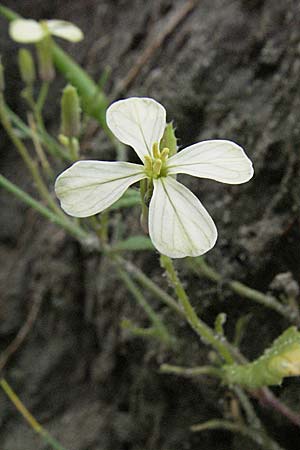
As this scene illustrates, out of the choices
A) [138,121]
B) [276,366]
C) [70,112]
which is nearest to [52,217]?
[70,112]

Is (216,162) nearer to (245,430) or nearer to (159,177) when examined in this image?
(159,177)

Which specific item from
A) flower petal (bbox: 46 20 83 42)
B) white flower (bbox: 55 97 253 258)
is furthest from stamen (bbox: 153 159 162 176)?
flower petal (bbox: 46 20 83 42)

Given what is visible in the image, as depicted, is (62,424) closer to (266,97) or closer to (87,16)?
(266,97)

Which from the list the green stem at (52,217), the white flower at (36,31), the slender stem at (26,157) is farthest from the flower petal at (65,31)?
the green stem at (52,217)

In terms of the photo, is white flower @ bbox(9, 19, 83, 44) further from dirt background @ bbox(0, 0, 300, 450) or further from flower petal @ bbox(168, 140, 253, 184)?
flower petal @ bbox(168, 140, 253, 184)

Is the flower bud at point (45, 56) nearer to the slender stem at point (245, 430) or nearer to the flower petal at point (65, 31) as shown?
the flower petal at point (65, 31)
